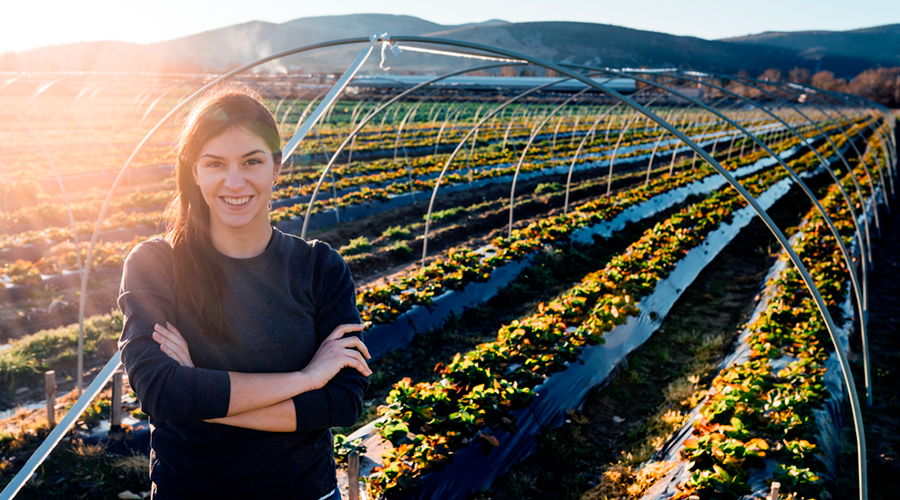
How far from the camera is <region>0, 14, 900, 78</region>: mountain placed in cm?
13188

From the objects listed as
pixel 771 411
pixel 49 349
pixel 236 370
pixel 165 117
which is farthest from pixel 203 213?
pixel 49 349

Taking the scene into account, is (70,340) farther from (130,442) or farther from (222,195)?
(222,195)

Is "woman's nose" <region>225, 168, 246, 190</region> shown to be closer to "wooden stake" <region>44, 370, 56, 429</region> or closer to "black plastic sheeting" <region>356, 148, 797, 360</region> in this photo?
"wooden stake" <region>44, 370, 56, 429</region>

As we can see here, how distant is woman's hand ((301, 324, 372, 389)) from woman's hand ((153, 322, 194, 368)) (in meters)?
0.36

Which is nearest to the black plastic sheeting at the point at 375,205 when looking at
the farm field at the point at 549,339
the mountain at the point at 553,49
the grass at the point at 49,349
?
the farm field at the point at 549,339

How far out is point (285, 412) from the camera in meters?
1.66

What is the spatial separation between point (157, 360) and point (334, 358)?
521 millimetres

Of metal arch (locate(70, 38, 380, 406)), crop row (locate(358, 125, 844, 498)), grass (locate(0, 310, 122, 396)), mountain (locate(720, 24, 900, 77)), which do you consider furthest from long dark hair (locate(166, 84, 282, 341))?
mountain (locate(720, 24, 900, 77))

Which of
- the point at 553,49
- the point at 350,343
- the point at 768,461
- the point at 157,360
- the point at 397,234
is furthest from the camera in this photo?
the point at 553,49

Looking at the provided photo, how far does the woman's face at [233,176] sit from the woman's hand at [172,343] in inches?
15.0

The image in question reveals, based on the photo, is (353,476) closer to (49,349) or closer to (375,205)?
(49,349)

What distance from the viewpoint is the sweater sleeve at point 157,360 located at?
1.56 m

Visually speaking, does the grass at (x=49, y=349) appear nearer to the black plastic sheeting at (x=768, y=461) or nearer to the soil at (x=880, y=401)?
the black plastic sheeting at (x=768, y=461)

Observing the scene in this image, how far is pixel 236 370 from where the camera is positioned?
5.62 ft
